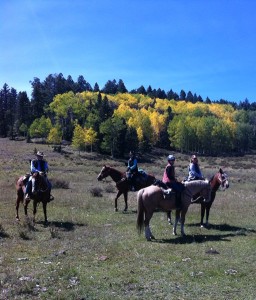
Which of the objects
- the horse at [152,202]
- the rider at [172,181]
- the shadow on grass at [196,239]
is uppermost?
the rider at [172,181]

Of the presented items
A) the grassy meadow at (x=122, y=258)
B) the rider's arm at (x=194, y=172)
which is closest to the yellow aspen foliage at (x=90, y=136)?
the grassy meadow at (x=122, y=258)

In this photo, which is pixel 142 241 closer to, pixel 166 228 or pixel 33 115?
pixel 166 228

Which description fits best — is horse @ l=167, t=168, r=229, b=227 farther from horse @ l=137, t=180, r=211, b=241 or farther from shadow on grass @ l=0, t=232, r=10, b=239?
shadow on grass @ l=0, t=232, r=10, b=239

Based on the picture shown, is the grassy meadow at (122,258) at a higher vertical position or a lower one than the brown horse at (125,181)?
lower

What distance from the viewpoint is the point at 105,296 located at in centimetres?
848

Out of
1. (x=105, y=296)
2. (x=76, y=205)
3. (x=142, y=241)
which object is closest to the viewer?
(x=105, y=296)

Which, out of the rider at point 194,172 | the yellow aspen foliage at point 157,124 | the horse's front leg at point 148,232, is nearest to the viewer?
the horse's front leg at point 148,232

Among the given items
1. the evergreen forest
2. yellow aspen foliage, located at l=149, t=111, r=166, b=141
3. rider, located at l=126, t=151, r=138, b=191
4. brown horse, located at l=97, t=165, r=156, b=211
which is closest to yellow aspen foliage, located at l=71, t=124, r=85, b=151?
the evergreen forest

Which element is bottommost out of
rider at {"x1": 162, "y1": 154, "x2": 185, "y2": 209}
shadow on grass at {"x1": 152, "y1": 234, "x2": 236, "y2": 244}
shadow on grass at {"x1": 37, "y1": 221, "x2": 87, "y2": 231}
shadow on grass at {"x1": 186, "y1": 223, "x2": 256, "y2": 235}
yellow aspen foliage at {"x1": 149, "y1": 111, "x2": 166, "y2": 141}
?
shadow on grass at {"x1": 37, "y1": 221, "x2": 87, "y2": 231}

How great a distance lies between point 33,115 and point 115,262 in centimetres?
11172

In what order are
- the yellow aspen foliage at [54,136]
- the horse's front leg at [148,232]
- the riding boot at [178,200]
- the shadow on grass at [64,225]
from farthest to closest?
the yellow aspen foliage at [54,136] < the shadow on grass at [64,225] < the riding boot at [178,200] < the horse's front leg at [148,232]

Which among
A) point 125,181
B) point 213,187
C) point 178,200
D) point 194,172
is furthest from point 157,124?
point 178,200

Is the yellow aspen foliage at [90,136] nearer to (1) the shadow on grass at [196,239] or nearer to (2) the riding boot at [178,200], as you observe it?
(2) the riding boot at [178,200]

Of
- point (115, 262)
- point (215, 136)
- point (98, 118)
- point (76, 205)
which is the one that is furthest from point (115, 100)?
point (115, 262)
